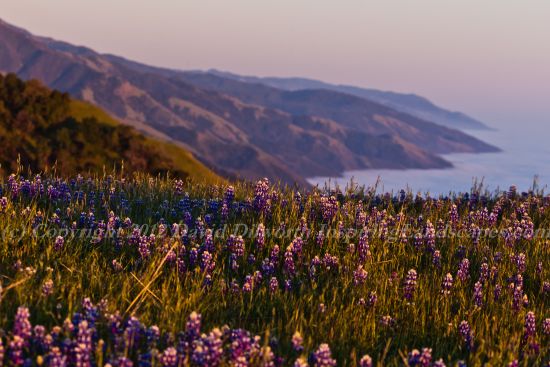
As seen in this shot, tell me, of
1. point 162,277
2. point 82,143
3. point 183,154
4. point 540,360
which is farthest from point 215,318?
point 183,154

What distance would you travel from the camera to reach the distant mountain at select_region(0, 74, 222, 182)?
63.5m

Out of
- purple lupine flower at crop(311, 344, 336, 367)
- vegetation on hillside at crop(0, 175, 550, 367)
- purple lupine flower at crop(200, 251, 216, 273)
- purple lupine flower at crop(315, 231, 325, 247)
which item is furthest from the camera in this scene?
purple lupine flower at crop(315, 231, 325, 247)

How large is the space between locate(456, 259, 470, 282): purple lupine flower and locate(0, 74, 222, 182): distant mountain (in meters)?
56.2

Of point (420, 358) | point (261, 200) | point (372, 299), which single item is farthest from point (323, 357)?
point (261, 200)

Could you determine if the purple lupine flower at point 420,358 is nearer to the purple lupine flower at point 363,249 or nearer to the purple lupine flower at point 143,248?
the purple lupine flower at point 363,249

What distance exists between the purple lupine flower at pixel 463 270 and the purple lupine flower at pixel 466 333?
4.33 ft

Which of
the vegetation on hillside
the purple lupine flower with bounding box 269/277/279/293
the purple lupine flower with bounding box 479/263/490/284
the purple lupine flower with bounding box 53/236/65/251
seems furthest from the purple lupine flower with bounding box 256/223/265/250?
the purple lupine flower with bounding box 479/263/490/284

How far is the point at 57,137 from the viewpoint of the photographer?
221ft

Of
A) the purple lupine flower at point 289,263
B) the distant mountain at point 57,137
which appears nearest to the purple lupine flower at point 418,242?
the purple lupine flower at point 289,263

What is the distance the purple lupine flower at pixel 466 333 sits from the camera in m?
5.41

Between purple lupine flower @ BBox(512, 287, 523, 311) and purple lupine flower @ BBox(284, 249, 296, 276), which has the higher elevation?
purple lupine flower @ BBox(512, 287, 523, 311)

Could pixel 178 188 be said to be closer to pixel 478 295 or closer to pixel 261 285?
pixel 261 285

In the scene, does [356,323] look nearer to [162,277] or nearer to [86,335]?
[162,277]

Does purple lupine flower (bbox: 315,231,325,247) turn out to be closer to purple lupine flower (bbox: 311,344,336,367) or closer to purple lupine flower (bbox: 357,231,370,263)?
purple lupine flower (bbox: 357,231,370,263)
